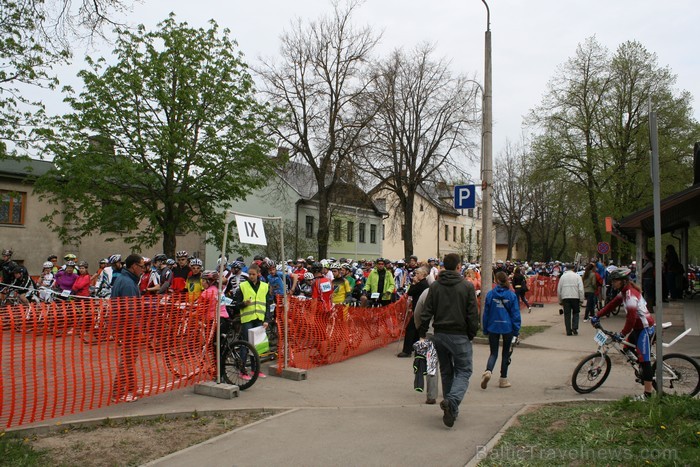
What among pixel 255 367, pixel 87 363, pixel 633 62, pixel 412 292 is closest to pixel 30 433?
pixel 87 363

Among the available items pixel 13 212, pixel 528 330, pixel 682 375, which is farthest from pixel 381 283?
pixel 13 212

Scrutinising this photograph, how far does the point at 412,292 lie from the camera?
1084 cm

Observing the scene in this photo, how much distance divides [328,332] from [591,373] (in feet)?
14.3

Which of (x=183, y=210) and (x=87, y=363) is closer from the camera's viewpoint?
(x=87, y=363)

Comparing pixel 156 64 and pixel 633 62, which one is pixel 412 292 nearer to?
pixel 156 64

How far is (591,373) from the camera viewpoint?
296 inches

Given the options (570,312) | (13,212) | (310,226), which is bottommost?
(570,312)

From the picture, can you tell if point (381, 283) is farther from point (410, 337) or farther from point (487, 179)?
point (487, 179)

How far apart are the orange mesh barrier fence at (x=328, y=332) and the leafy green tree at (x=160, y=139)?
12.8 meters

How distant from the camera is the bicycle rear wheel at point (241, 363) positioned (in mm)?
7555

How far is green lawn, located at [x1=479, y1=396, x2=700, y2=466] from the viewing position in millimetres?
4602

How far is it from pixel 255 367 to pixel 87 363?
209cm

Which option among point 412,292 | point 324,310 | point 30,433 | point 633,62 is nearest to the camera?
point 30,433

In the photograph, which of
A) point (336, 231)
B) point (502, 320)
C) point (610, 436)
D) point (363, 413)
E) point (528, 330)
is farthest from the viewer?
point (336, 231)
